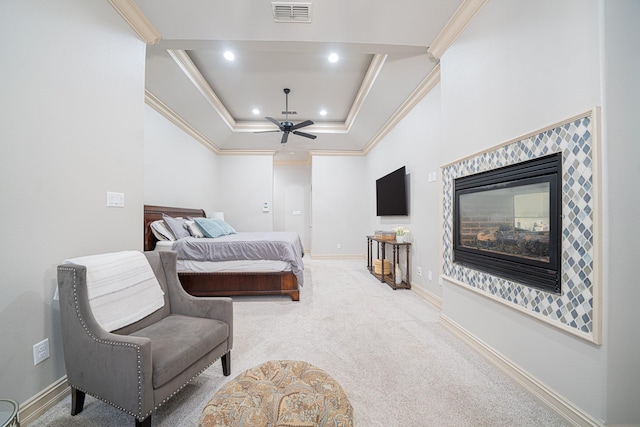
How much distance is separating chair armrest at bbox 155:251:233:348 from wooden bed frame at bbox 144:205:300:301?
4.64 feet

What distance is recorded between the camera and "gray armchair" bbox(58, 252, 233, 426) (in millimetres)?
1154

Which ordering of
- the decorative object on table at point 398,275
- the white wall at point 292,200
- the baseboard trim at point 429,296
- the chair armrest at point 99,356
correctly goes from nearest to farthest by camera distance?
the chair armrest at point 99,356
the baseboard trim at point 429,296
the decorative object on table at point 398,275
the white wall at point 292,200

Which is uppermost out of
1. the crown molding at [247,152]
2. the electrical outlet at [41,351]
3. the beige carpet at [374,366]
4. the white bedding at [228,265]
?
the crown molding at [247,152]

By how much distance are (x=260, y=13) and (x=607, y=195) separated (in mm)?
2807

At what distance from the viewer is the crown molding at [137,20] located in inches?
80.2

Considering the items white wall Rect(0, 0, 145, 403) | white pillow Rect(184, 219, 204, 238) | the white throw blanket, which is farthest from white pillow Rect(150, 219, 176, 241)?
the white throw blanket

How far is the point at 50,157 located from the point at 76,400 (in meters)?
1.46

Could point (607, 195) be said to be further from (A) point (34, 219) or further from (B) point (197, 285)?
(B) point (197, 285)

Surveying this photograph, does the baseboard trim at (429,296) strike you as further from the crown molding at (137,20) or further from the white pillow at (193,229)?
the crown molding at (137,20)

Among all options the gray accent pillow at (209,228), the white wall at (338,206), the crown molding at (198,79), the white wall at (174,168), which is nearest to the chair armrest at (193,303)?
the gray accent pillow at (209,228)

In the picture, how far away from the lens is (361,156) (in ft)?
21.3

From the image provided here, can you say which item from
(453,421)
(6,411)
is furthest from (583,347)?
(6,411)

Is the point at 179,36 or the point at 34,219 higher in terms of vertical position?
the point at 179,36

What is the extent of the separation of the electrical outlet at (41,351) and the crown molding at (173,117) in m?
3.30
